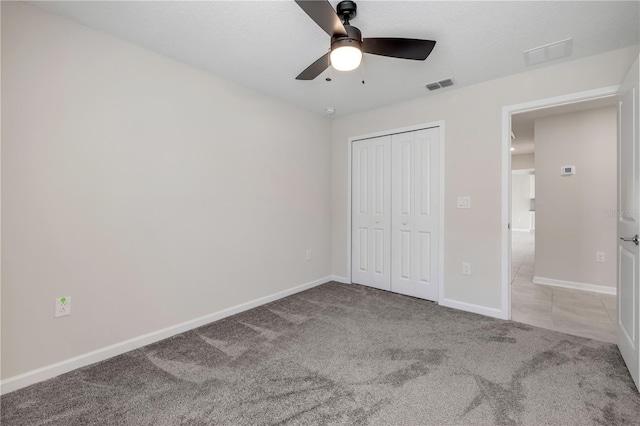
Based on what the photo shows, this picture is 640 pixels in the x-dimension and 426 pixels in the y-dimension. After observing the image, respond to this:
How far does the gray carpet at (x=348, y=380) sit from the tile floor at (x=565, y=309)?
0.90 ft

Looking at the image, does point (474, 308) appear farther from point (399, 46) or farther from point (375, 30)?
point (375, 30)

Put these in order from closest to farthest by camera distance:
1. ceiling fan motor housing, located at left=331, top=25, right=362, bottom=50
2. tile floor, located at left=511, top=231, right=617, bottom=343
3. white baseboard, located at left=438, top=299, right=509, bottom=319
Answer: ceiling fan motor housing, located at left=331, top=25, right=362, bottom=50, tile floor, located at left=511, top=231, right=617, bottom=343, white baseboard, located at left=438, top=299, right=509, bottom=319

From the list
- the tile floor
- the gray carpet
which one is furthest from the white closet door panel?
the tile floor

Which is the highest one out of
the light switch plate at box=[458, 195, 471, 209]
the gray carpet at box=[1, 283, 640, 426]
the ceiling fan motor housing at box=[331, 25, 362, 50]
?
the ceiling fan motor housing at box=[331, 25, 362, 50]

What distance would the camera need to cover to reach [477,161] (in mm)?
3100

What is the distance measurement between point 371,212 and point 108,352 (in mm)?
3096

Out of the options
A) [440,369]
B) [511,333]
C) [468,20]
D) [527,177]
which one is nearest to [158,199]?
[440,369]

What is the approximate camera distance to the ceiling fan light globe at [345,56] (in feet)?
5.66

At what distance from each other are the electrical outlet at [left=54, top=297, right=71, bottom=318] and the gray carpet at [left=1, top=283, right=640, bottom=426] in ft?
1.34

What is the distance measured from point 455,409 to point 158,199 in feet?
8.52

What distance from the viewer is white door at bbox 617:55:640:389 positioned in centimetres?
184

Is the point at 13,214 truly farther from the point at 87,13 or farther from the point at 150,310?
the point at 87,13

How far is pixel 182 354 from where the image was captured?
7.43ft

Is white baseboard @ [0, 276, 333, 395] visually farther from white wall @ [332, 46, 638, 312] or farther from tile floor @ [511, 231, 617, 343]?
tile floor @ [511, 231, 617, 343]
